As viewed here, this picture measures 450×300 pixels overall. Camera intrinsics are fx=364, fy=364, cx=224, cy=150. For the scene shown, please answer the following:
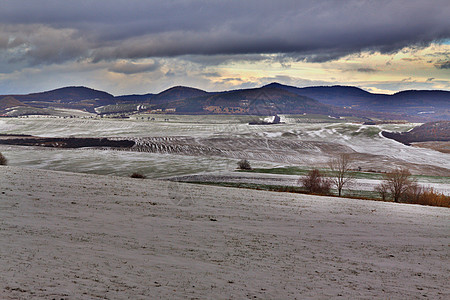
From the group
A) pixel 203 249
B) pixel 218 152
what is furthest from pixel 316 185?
pixel 218 152

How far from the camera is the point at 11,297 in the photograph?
11945mm

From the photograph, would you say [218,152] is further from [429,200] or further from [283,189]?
[429,200]

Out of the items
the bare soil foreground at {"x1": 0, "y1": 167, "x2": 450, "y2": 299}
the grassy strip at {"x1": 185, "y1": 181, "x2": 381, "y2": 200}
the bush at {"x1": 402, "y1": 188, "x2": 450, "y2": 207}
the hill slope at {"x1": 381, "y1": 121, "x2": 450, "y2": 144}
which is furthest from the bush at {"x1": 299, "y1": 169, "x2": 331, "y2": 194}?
the hill slope at {"x1": 381, "y1": 121, "x2": 450, "y2": 144}

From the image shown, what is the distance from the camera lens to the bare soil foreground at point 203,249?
14.1m

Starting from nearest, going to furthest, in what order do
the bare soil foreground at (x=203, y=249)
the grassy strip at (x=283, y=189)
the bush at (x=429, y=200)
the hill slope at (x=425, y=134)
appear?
the bare soil foreground at (x=203, y=249), the bush at (x=429, y=200), the grassy strip at (x=283, y=189), the hill slope at (x=425, y=134)

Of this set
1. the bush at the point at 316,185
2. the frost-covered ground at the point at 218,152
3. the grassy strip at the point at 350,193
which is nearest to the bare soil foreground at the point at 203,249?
the grassy strip at the point at 350,193

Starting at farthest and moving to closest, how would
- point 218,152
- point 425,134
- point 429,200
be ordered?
point 425,134, point 218,152, point 429,200

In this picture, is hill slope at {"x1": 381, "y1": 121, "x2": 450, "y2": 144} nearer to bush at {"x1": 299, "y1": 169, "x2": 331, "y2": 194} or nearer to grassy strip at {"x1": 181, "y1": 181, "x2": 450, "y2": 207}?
grassy strip at {"x1": 181, "y1": 181, "x2": 450, "y2": 207}

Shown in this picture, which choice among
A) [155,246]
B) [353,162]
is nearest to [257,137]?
[353,162]

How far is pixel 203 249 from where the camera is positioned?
18859 mm

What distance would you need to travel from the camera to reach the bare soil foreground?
14086 millimetres

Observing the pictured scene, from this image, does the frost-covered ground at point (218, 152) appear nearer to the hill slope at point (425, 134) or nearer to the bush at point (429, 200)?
the hill slope at point (425, 134)

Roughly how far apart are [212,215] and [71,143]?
94.7 metres

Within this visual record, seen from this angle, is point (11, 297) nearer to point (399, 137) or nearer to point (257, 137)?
point (257, 137)
